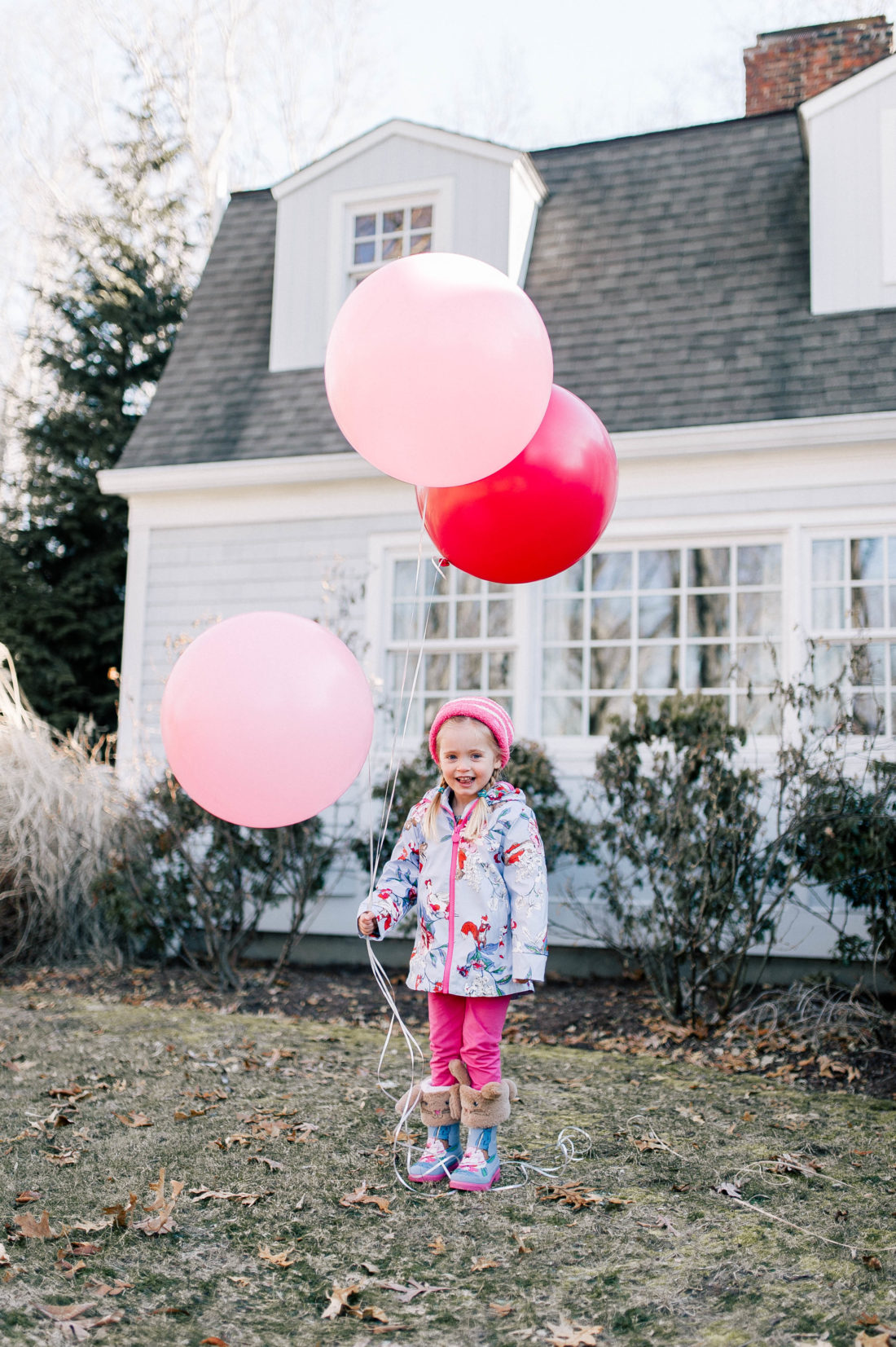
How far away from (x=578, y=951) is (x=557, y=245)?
17.4ft

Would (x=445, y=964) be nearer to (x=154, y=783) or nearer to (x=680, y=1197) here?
(x=680, y=1197)

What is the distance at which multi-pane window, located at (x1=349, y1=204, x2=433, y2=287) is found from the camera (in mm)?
8453

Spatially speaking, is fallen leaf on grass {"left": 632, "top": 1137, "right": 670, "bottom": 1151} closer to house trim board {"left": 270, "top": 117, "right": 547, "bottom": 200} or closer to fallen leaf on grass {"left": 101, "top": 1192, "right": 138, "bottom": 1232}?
fallen leaf on grass {"left": 101, "top": 1192, "right": 138, "bottom": 1232}

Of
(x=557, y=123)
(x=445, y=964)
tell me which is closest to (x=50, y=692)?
(x=445, y=964)

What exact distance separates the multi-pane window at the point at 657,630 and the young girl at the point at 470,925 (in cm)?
369

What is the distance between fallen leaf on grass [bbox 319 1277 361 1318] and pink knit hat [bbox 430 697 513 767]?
1.49 metres

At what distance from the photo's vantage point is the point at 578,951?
696cm

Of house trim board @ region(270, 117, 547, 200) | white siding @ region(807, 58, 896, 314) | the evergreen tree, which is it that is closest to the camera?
white siding @ region(807, 58, 896, 314)

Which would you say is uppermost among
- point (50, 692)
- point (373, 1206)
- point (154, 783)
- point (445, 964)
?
point (50, 692)

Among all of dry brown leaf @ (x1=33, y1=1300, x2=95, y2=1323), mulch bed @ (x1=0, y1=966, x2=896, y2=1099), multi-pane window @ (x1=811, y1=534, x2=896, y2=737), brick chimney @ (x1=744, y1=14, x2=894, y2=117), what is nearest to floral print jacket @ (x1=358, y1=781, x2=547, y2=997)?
dry brown leaf @ (x1=33, y1=1300, x2=95, y2=1323)

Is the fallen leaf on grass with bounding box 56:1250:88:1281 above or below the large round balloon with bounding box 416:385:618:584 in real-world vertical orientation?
below

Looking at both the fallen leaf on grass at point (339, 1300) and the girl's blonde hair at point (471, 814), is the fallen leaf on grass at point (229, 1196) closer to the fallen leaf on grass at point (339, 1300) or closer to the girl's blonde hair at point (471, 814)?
the fallen leaf on grass at point (339, 1300)

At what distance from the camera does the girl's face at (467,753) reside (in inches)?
135

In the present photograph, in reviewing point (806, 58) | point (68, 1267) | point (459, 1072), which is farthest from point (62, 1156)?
point (806, 58)
